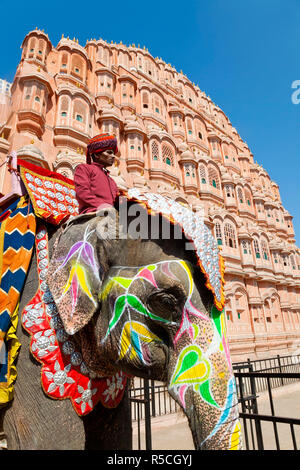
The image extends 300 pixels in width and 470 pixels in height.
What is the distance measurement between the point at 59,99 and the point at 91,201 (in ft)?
57.8

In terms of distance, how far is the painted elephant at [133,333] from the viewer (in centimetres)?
135

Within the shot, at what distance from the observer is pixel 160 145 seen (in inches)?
838

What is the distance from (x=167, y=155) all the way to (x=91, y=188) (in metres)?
20.8

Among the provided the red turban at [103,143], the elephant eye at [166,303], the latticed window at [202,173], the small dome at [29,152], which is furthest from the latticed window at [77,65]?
the elephant eye at [166,303]

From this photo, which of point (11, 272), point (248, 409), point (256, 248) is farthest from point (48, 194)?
point (256, 248)

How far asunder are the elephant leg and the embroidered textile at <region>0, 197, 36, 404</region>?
0.54 m

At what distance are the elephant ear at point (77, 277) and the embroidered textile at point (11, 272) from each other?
0.35 meters

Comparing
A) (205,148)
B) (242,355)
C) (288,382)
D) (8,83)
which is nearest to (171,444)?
(288,382)

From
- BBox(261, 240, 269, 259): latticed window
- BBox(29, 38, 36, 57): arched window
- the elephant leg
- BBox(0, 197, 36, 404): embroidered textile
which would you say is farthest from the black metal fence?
BBox(29, 38, 36, 57): arched window

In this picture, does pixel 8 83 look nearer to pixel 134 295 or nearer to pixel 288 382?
pixel 134 295

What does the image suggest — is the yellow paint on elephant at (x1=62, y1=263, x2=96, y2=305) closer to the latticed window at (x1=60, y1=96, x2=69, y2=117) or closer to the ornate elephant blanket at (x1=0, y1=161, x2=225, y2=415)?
the ornate elephant blanket at (x1=0, y1=161, x2=225, y2=415)

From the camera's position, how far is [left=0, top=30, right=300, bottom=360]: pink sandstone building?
613 inches

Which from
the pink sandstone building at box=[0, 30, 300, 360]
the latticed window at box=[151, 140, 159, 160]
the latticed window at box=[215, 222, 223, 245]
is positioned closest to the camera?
the pink sandstone building at box=[0, 30, 300, 360]

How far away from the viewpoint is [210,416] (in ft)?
4.24
